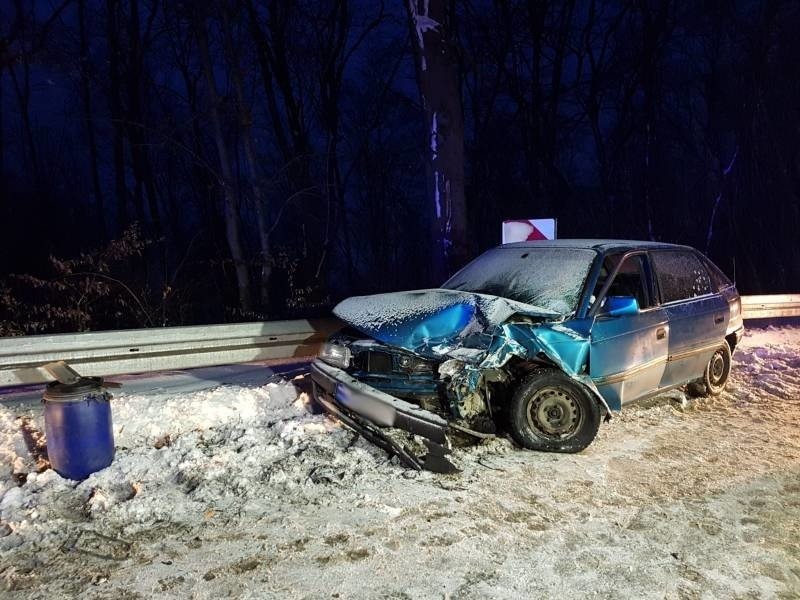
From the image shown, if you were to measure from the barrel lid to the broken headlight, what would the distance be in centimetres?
175

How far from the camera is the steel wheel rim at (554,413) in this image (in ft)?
15.3

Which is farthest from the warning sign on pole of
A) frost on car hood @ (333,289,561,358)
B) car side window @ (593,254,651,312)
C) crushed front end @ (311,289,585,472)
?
crushed front end @ (311,289,585,472)

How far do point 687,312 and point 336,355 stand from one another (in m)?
3.54

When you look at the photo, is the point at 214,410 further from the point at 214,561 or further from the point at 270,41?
the point at 270,41

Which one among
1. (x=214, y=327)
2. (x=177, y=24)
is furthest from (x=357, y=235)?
(x=214, y=327)

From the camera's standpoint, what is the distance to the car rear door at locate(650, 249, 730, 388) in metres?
5.54

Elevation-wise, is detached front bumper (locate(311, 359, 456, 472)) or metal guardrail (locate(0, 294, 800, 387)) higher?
metal guardrail (locate(0, 294, 800, 387))

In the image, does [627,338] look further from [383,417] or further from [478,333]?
[383,417]

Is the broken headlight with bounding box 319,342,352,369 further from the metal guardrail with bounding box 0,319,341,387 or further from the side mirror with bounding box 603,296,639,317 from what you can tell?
the side mirror with bounding box 603,296,639,317

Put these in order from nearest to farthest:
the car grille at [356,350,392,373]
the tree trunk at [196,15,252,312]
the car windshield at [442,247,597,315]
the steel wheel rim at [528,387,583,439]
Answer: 1. the car grille at [356,350,392,373]
2. the steel wheel rim at [528,387,583,439]
3. the car windshield at [442,247,597,315]
4. the tree trunk at [196,15,252,312]

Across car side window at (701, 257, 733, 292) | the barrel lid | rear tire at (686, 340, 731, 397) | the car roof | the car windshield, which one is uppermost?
the car roof

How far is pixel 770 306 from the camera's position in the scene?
11.1 meters

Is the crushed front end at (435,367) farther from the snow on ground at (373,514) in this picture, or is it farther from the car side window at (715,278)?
the car side window at (715,278)

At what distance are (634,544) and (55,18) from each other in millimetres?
16689
